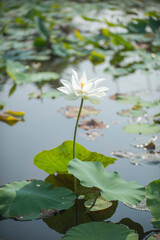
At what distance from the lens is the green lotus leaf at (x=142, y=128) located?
183 cm

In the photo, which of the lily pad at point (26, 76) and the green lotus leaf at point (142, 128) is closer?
the green lotus leaf at point (142, 128)

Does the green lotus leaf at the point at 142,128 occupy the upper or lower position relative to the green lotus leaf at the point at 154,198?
lower

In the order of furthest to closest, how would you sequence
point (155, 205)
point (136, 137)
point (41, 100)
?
point (41, 100) → point (136, 137) → point (155, 205)

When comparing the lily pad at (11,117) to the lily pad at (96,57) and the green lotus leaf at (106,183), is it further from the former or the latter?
the lily pad at (96,57)

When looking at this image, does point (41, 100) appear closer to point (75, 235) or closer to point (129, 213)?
Answer: point (129, 213)

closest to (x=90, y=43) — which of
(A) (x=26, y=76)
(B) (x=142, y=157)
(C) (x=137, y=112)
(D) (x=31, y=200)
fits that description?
(A) (x=26, y=76)

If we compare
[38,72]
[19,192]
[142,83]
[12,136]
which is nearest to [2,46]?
[38,72]

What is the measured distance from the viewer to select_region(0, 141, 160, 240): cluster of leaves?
3.45ft

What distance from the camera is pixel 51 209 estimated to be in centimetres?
119

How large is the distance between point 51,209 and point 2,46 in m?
2.78

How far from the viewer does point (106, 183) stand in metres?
1.13

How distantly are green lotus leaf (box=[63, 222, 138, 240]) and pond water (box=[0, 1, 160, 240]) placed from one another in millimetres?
114

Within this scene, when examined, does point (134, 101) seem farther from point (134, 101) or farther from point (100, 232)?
point (100, 232)

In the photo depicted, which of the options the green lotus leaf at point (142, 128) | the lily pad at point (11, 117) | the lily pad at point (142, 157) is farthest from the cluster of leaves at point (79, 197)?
the lily pad at point (11, 117)
